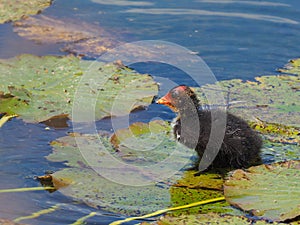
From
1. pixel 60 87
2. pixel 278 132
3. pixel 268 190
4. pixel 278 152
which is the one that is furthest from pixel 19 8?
pixel 268 190

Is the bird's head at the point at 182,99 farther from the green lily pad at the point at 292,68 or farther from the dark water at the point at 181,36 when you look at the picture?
the green lily pad at the point at 292,68

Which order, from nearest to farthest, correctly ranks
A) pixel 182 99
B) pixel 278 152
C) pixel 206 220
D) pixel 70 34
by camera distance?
1. pixel 206 220
2. pixel 278 152
3. pixel 182 99
4. pixel 70 34

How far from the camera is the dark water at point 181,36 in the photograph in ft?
19.8

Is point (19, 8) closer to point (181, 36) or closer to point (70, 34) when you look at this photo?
point (70, 34)

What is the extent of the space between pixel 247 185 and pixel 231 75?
10.9 feet

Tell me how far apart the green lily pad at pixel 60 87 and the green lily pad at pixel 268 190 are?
1.88 metres

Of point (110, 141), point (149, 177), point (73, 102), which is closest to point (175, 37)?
point (73, 102)

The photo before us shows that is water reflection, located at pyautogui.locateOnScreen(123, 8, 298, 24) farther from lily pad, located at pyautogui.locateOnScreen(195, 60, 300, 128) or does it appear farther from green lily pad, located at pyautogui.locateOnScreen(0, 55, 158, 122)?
green lily pad, located at pyautogui.locateOnScreen(0, 55, 158, 122)

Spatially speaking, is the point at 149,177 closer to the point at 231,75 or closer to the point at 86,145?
the point at 86,145

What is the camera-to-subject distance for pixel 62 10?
9.94 metres

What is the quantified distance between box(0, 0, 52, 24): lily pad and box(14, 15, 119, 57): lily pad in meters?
0.15

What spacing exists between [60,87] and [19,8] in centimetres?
385

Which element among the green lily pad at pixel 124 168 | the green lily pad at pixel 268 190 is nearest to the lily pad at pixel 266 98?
the green lily pad at pixel 124 168

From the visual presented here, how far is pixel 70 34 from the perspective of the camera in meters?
9.02
